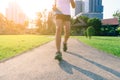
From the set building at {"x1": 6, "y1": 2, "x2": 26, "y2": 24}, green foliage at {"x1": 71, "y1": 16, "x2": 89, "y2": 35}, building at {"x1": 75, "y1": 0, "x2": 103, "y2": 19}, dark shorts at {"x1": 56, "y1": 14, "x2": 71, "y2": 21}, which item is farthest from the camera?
building at {"x1": 75, "y1": 0, "x2": 103, "y2": 19}

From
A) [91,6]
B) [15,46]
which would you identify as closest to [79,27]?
[15,46]

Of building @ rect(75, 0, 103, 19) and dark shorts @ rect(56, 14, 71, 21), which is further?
building @ rect(75, 0, 103, 19)

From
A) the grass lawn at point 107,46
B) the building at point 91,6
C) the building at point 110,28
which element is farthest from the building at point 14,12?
the grass lawn at point 107,46

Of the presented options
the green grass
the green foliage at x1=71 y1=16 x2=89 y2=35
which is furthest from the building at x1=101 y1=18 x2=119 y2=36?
the green grass

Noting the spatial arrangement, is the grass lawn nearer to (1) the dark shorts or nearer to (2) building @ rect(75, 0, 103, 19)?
(1) the dark shorts

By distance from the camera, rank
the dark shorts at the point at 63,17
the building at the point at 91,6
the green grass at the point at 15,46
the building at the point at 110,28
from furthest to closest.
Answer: the building at the point at 91,6 < the building at the point at 110,28 < the green grass at the point at 15,46 < the dark shorts at the point at 63,17

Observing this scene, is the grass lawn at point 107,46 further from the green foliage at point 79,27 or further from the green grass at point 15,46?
the green foliage at point 79,27

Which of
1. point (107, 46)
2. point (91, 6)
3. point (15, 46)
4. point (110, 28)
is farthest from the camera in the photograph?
point (91, 6)

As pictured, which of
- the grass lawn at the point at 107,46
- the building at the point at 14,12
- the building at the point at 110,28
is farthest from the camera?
the building at the point at 14,12

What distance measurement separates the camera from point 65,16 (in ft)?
24.6

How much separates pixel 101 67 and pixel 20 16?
137 m

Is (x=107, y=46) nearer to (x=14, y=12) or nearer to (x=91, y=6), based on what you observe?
(x=14, y=12)

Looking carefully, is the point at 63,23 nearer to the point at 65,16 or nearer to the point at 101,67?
the point at 65,16

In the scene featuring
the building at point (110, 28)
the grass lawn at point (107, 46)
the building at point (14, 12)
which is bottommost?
the building at point (110, 28)
